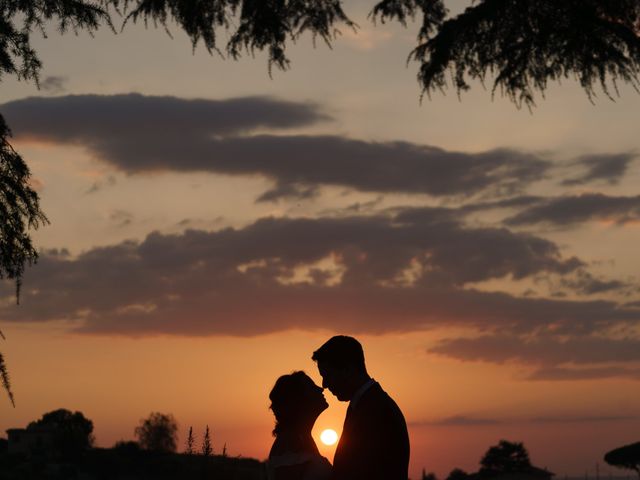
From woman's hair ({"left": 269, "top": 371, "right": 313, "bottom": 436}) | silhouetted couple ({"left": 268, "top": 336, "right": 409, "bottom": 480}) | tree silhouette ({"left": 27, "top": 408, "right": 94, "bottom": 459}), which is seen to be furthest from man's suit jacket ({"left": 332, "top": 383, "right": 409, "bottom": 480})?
tree silhouette ({"left": 27, "top": 408, "right": 94, "bottom": 459})

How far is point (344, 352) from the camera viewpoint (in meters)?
5.88

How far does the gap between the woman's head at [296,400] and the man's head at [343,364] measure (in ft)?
3.61

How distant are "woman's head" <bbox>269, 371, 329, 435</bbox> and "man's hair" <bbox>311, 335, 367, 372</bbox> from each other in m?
1.15

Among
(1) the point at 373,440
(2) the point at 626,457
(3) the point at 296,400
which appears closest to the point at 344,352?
(1) the point at 373,440

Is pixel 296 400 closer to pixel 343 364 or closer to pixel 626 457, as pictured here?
pixel 343 364

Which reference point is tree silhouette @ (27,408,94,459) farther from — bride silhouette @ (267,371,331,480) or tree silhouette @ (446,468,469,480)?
bride silhouette @ (267,371,331,480)

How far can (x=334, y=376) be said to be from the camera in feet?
19.4

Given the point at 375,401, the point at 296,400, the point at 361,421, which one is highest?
the point at 296,400

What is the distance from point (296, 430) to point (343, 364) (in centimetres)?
140

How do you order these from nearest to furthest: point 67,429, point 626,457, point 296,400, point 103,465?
1. point 296,400
2. point 626,457
3. point 103,465
4. point 67,429

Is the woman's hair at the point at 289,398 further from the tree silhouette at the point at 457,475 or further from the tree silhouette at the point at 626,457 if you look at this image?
the tree silhouette at the point at 457,475

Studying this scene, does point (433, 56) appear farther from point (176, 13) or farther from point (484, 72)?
point (176, 13)

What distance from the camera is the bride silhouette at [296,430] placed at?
23.2 ft

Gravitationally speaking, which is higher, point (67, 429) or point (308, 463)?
point (67, 429)
